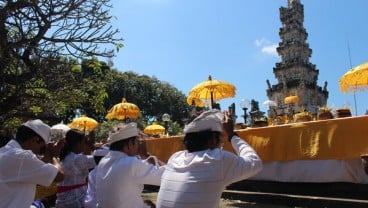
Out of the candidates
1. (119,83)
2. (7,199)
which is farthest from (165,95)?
(7,199)

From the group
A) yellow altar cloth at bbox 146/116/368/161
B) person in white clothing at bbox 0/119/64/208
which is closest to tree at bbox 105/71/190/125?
yellow altar cloth at bbox 146/116/368/161

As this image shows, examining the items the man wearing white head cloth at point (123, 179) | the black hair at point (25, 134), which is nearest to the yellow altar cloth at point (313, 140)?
the man wearing white head cloth at point (123, 179)

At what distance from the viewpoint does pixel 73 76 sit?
6141mm

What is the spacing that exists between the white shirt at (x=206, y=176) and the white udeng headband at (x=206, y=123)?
16cm

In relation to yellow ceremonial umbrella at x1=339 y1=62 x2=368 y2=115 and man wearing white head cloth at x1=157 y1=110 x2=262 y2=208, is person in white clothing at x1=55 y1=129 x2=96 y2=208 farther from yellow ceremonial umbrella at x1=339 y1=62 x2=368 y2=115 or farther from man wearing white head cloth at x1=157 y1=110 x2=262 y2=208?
yellow ceremonial umbrella at x1=339 y1=62 x2=368 y2=115

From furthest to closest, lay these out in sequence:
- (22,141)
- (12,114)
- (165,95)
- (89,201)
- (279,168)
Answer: (165,95)
(279,168)
(12,114)
(89,201)
(22,141)

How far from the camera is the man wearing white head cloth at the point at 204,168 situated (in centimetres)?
268

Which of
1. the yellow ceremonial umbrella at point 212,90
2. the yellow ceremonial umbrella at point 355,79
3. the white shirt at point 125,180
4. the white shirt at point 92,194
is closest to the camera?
the white shirt at point 125,180

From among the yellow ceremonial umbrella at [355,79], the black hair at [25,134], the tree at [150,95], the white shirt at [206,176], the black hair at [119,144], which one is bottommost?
the white shirt at [206,176]

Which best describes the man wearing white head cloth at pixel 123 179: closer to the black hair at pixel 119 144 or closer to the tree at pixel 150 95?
the black hair at pixel 119 144

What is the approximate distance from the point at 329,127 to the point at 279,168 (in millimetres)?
1278

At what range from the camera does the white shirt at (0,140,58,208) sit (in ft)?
10.3

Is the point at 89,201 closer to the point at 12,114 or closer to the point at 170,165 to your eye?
the point at 170,165

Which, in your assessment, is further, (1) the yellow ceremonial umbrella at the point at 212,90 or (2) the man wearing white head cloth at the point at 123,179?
(1) the yellow ceremonial umbrella at the point at 212,90
